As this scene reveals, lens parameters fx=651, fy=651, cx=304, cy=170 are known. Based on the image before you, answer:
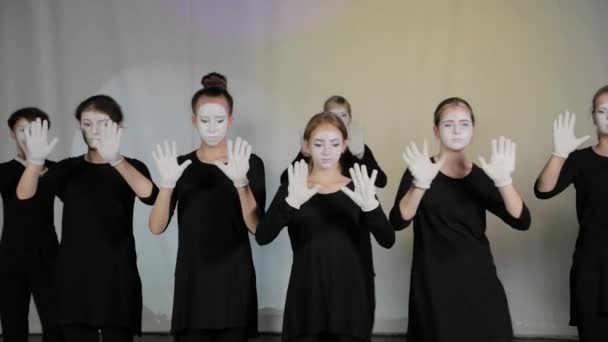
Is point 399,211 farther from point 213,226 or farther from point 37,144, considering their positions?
point 37,144

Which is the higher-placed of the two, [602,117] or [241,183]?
[602,117]

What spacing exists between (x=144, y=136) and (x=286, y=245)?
42.7 inches

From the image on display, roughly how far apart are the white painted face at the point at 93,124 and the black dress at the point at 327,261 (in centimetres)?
74

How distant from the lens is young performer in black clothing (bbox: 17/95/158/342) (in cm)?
236

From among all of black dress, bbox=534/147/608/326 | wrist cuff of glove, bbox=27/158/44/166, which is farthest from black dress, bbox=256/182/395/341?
wrist cuff of glove, bbox=27/158/44/166

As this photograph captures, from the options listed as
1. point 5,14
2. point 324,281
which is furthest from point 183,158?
point 5,14

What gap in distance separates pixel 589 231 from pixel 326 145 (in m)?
1.11

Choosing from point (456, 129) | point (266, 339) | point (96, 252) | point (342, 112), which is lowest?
point (266, 339)

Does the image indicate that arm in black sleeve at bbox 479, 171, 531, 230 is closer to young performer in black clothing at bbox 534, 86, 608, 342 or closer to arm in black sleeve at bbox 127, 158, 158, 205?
young performer in black clothing at bbox 534, 86, 608, 342

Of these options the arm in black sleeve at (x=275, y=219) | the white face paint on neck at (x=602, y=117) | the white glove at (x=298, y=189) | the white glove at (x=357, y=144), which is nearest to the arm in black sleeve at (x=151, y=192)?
the arm in black sleeve at (x=275, y=219)

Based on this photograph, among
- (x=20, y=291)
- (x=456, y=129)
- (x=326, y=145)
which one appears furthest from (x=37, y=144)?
(x=456, y=129)

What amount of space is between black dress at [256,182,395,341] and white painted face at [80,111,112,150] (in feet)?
2.43

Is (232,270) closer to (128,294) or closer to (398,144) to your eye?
(128,294)

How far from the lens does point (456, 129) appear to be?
91.6 inches
